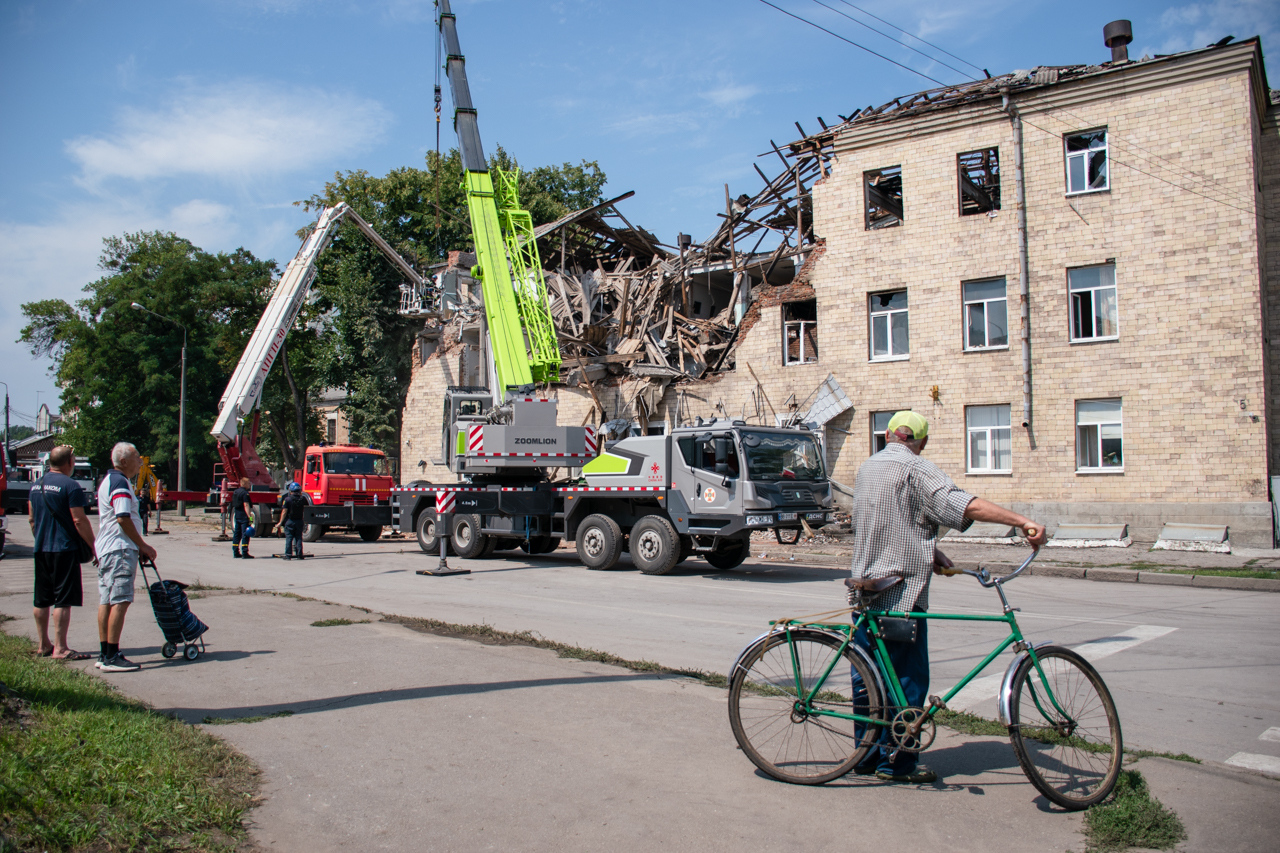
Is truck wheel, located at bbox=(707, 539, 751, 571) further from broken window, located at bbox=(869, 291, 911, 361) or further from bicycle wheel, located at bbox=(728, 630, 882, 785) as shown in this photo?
bicycle wheel, located at bbox=(728, 630, 882, 785)

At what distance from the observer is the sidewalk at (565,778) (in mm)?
3633

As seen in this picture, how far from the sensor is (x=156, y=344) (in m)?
46.4

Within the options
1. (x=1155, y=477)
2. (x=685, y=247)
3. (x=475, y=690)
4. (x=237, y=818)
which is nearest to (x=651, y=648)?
(x=475, y=690)

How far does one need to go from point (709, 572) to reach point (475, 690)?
960 cm


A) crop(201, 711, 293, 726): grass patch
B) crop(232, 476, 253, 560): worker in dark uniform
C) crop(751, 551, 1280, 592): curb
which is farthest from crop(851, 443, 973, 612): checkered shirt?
crop(232, 476, 253, 560): worker in dark uniform

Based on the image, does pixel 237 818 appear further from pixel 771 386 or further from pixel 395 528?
pixel 771 386

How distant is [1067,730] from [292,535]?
16.7 metres

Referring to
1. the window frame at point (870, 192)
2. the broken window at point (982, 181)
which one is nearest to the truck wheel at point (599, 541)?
the window frame at point (870, 192)

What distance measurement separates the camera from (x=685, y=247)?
1102 inches

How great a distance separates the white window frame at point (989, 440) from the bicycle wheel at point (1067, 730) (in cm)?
1763

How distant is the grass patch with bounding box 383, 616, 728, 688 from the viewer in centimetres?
650

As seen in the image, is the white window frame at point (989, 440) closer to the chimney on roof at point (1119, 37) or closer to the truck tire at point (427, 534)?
the chimney on roof at point (1119, 37)

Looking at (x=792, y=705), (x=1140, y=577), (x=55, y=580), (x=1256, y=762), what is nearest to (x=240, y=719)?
(x=55, y=580)

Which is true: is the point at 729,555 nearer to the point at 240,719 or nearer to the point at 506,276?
the point at 506,276
